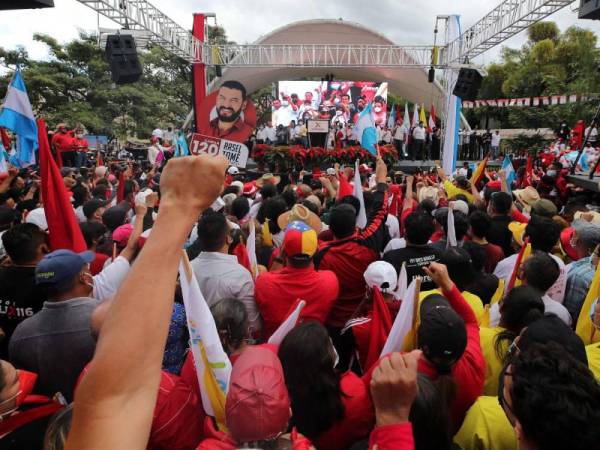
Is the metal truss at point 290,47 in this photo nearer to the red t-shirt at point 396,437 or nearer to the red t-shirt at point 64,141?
the red t-shirt at point 64,141

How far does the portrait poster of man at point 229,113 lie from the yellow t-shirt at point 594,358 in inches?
182

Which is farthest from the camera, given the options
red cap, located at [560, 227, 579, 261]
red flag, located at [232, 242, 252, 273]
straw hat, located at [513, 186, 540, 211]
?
straw hat, located at [513, 186, 540, 211]

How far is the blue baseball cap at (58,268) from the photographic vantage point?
2123 millimetres

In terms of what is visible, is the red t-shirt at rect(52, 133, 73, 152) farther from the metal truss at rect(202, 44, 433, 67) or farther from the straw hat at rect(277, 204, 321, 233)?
the straw hat at rect(277, 204, 321, 233)

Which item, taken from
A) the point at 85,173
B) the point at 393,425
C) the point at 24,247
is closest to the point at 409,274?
the point at 393,425

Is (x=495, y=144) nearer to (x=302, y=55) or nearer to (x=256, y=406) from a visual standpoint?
Answer: (x=302, y=55)

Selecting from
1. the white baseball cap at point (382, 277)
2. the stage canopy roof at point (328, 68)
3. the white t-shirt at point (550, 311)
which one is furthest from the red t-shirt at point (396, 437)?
the stage canopy roof at point (328, 68)

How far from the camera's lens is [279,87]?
79.2ft

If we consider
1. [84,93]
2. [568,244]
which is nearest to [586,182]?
[568,244]

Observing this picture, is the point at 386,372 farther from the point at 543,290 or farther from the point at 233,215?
the point at 233,215

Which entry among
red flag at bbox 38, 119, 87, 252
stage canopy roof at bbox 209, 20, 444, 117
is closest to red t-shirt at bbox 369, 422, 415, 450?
red flag at bbox 38, 119, 87, 252

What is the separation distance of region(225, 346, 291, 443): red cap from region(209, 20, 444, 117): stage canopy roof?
1972cm

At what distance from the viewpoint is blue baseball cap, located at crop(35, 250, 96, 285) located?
6.97ft

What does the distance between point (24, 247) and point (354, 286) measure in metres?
2.12
